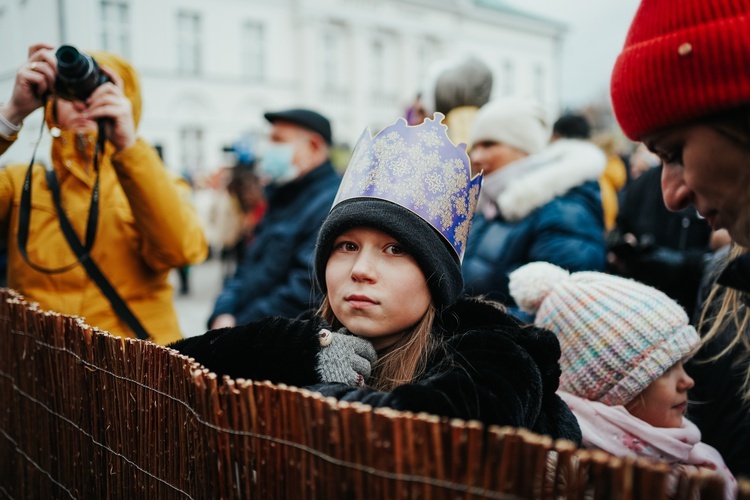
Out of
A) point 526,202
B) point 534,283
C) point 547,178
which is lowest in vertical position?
point 534,283

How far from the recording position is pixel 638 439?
1.54m

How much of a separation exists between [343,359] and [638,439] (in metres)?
0.85

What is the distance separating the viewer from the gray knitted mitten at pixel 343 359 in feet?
4.25

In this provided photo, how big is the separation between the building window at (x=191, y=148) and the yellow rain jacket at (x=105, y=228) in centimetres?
1662

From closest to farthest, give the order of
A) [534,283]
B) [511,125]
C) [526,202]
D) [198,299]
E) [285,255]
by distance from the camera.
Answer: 1. [534,283]
2. [526,202]
3. [511,125]
4. [285,255]
5. [198,299]

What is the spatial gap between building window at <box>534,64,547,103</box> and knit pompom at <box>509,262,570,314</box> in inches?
1071

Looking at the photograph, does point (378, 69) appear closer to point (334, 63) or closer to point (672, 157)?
point (334, 63)

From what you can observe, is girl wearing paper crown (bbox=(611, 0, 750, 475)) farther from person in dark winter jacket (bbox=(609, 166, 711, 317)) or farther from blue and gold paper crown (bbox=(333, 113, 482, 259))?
person in dark winter jacket (bbox=(609, 166, 711, 317))

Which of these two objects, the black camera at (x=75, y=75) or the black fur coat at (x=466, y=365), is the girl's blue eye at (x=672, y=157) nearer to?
the black fur coat at (x=466, y=365)

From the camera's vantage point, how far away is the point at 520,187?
104 inches

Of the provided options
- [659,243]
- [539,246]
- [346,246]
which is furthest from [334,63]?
[346,246]

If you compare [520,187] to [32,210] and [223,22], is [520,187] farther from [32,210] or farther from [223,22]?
[223,22]

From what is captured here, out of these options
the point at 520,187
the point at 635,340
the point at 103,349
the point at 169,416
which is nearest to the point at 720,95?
the point at 635,340

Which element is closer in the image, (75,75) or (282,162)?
(75,75)
